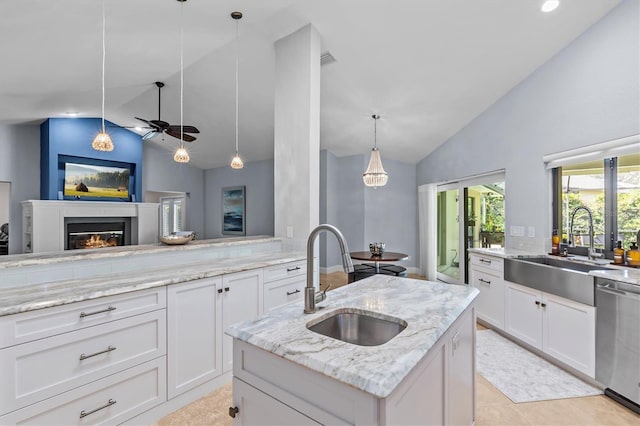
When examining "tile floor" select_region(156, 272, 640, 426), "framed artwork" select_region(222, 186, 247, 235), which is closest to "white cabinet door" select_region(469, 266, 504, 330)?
"tile floor" select_region(156, 272, 640, 426)

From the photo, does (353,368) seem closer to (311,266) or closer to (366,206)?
(311,266)

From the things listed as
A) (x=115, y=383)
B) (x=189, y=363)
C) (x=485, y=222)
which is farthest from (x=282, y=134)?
(x=485, y=222)

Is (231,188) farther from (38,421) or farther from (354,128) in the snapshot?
(38,421)

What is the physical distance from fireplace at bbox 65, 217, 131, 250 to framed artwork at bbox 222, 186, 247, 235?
7.63 ft

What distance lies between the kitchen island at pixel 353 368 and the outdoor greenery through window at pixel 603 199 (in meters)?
2.42

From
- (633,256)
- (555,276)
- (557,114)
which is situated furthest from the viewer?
(557,114)

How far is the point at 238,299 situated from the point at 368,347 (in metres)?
1.63

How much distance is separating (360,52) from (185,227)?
6841 mm

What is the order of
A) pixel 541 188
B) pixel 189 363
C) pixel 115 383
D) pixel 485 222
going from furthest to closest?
pixel 485 222 < pixel 541 188 < pixel 189 363 < pixel 115 383

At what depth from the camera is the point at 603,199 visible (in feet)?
9.53

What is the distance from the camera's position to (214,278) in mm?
2174

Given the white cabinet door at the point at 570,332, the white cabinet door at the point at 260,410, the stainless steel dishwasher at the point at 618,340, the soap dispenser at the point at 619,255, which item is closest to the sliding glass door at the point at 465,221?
the soap dispenser at the point at 619,255

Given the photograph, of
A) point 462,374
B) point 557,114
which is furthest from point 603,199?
point 462,374

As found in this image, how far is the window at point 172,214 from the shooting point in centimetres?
768
